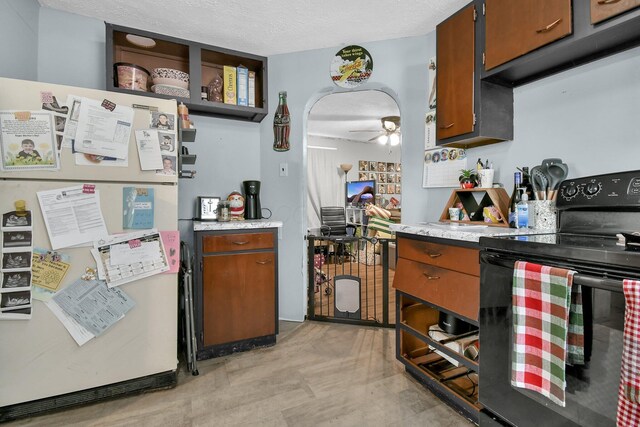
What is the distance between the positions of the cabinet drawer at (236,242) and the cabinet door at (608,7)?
78.8 inches

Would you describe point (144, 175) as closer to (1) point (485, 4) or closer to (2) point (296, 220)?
(2) point (296, 220)

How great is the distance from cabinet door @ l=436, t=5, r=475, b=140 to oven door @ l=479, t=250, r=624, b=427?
39.3 inches

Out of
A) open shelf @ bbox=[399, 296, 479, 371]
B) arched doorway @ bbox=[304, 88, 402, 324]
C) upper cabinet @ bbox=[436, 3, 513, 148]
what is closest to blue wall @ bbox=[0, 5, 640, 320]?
upper cabinet @ bbox=[436, 3, 513, 148]

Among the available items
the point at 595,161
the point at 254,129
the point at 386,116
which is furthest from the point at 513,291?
the point at 386,116

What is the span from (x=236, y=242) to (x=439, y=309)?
4.43 feet

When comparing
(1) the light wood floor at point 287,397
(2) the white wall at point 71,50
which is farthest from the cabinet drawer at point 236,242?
(2) the white wall at point 71,50

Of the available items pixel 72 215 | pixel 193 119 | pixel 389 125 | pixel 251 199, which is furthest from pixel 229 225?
pixel 389 125

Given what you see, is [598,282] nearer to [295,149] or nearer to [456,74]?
[456,74]

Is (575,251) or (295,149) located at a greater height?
(295,149)

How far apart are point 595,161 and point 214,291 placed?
227cm

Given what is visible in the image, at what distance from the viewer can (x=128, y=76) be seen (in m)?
2.14

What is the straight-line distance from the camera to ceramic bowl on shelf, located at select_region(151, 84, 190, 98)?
2.23m

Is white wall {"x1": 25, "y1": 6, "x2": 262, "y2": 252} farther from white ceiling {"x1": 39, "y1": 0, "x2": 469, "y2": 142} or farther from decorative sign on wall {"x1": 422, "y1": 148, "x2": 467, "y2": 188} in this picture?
decorative sign on wall {"x1": 422, "y1": 148, "x2": 467, "y2": 188}

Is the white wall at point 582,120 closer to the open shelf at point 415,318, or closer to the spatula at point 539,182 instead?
the spatula at point 539,182
